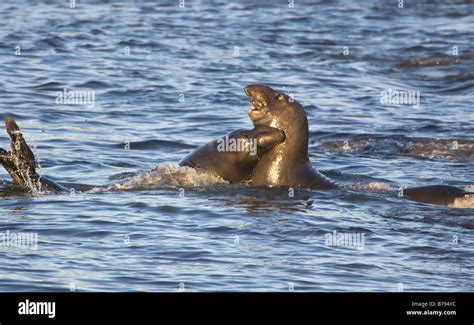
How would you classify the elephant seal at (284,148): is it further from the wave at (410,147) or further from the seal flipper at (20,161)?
the wave at (410,147)

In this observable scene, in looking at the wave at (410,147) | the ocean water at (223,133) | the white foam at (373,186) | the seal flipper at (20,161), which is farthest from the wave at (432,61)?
the seal flipper at (20,161)

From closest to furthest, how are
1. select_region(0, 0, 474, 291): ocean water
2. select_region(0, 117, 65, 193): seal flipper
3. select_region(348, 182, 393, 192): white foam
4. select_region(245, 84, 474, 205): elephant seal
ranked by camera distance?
select_region(0, 0, 474, 291): ocean water, select_region(0, 117, 65, 193): seal flipper, select_region(245, 84, 474, 205): elephant seal, select_region(348, 182, 393, 192): white foam

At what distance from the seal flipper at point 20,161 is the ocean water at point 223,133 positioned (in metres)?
0.20

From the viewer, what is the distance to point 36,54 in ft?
75.6

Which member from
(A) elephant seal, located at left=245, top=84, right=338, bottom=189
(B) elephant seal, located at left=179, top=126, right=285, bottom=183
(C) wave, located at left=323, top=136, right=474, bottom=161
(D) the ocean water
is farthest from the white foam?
(C) wave, located at left=323, top=136, right=474, bottom=161

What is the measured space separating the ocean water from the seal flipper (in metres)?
0.20

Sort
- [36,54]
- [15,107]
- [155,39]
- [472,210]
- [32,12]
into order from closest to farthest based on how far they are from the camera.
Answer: [472,210] → [15,107] → [36,54] → [155,39] → [32,12]

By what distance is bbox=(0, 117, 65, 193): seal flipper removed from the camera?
12.4 metres

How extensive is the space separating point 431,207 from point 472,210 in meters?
0.45

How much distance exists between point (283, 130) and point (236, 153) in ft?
1.83

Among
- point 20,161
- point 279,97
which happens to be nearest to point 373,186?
point 279,97

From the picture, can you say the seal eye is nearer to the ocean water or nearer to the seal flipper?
the ocean water

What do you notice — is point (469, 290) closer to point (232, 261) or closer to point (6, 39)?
point (232, 261)
